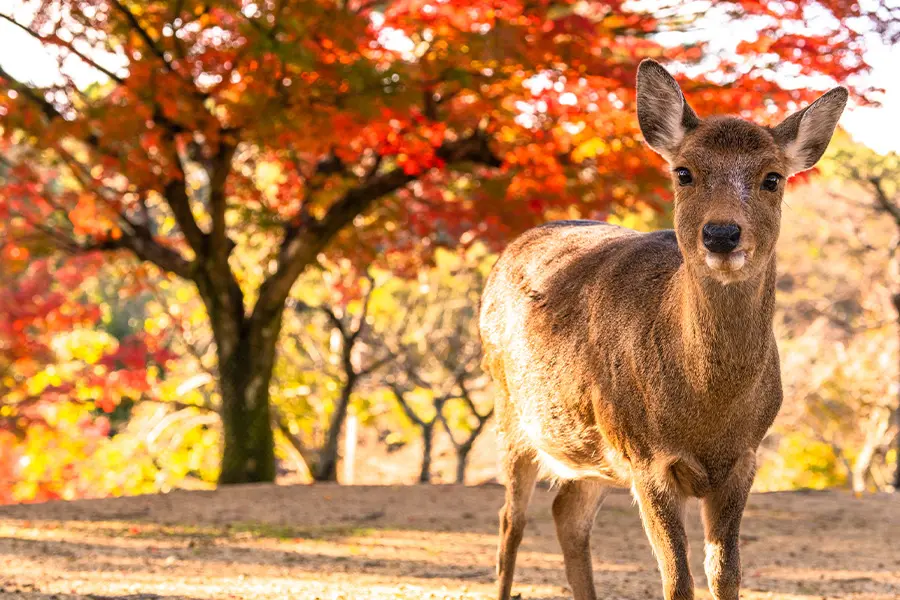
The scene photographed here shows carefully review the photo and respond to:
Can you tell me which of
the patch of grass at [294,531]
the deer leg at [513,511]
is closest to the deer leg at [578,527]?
the deer leg at [513,511]

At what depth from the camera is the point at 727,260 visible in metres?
3.36

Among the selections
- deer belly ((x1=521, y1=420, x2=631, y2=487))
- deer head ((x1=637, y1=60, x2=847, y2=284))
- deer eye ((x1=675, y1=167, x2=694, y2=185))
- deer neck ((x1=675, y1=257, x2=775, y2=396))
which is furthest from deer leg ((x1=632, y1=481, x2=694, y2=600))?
deer eye ((x1=675, y1=167, x2=694, y2=185))

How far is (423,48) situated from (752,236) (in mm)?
6466

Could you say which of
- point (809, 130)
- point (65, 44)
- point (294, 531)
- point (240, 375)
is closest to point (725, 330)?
point (809, 130)

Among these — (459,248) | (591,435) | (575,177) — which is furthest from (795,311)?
(591,435)

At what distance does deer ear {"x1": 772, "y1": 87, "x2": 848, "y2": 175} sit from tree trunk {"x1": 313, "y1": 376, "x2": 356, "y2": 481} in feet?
33.5

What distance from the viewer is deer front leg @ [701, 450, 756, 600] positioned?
3787 millimetres

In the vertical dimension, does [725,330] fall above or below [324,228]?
below

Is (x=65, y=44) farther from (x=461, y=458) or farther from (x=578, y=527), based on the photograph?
(x=461, y=458)

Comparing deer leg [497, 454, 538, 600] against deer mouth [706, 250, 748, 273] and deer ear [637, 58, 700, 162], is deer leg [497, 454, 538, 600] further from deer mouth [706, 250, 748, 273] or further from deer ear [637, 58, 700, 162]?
deer mouth [706, 250, 748, 273]

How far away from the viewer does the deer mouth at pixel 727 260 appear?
3.36m

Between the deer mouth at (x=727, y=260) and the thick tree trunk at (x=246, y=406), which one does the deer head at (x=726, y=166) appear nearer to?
the deer mouth at (x=727, y=260)

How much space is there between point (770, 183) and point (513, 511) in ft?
7.88

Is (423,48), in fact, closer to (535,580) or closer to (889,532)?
(535,580)
